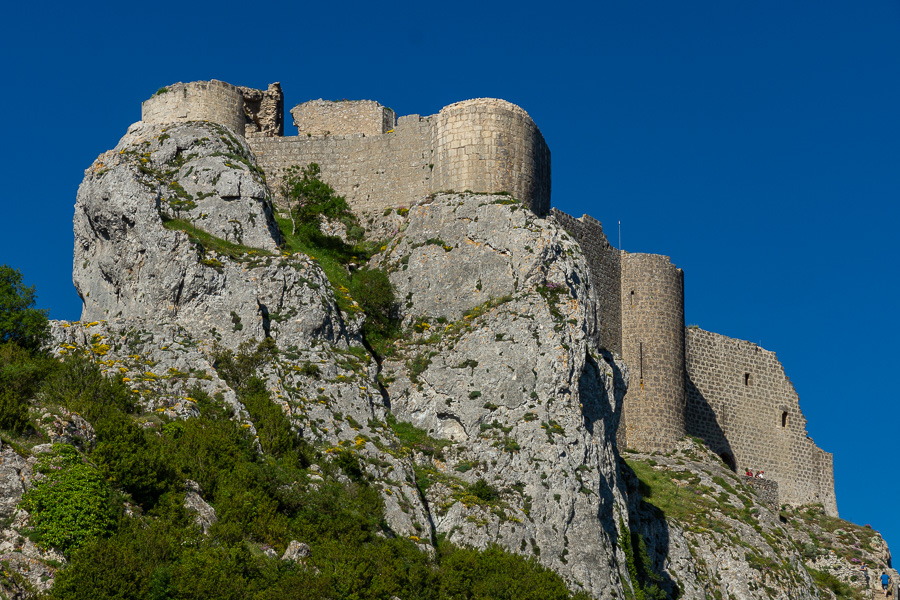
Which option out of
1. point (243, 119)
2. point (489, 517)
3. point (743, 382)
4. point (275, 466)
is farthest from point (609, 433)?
point (743, 382)

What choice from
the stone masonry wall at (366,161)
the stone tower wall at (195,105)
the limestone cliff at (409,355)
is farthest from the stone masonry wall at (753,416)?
the stone tower wall at (195,105)

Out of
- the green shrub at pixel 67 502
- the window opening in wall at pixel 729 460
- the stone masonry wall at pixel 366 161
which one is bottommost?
the green shrub at pixel 67 502

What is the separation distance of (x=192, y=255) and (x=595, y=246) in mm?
20756

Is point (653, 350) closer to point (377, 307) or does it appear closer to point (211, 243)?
point (377, 307)

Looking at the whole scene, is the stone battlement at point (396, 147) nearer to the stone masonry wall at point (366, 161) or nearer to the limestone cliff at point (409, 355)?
the stone masonry wall at point (366, 161)

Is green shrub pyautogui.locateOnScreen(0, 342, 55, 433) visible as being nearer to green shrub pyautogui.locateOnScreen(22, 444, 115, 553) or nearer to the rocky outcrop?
green shrub pyautogui.locateOnScreen(22, 444, 115, 553)

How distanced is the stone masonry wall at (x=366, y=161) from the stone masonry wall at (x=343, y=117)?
4.19 ft

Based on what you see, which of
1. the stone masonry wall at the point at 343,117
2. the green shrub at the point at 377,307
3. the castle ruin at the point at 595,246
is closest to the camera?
the green shrub at the point at 377,307

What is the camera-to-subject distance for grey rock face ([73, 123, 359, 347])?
40625mm

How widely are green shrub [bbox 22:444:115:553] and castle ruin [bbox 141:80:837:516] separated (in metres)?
18.5

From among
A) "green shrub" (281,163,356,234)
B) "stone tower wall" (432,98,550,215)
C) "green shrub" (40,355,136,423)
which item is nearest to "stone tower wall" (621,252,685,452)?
"stone tower wall" (432,98,550,215)

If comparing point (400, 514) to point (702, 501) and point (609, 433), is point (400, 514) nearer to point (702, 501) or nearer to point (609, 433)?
point (609, 433)

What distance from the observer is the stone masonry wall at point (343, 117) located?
50938 mm

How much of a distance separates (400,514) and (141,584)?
344 inches
